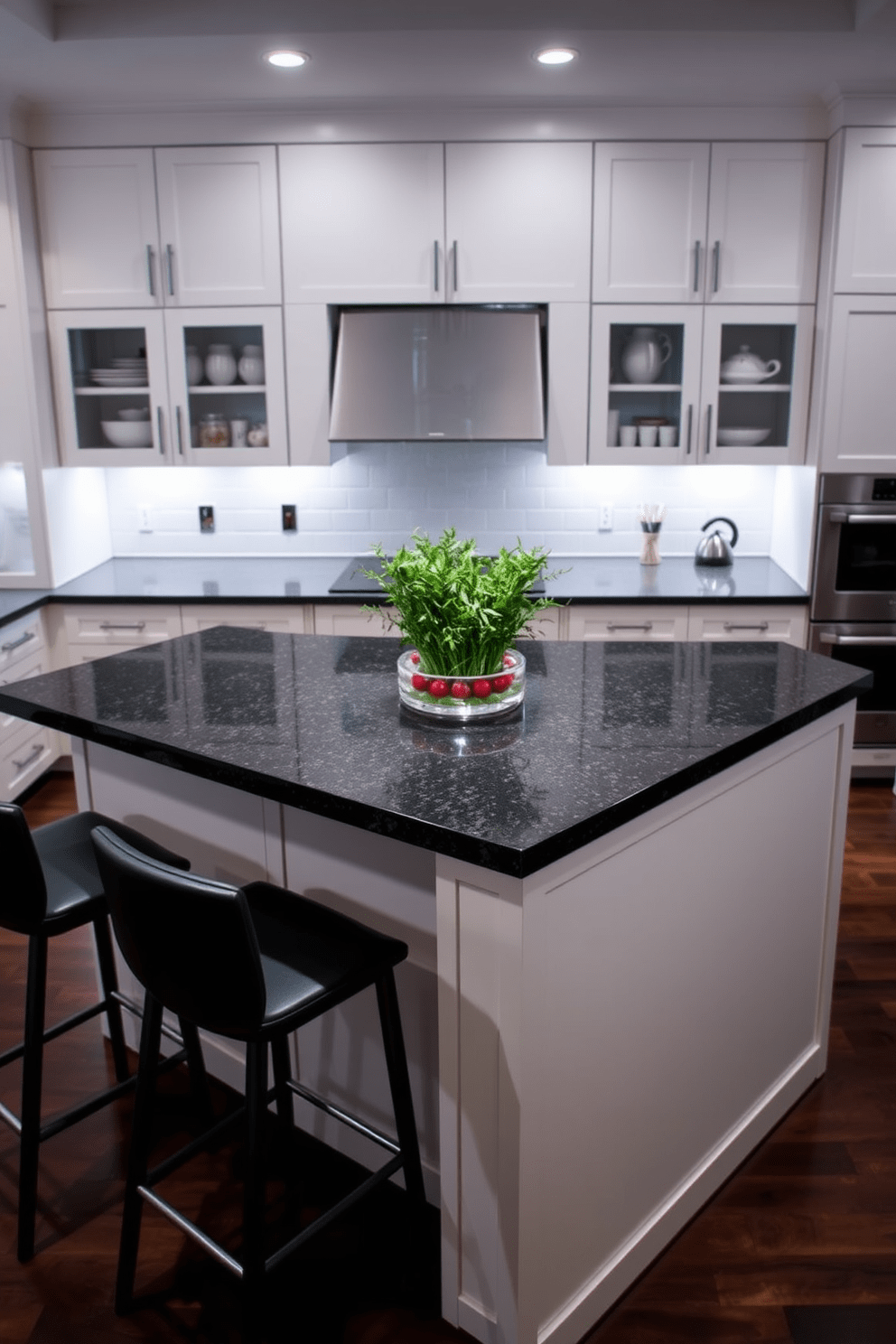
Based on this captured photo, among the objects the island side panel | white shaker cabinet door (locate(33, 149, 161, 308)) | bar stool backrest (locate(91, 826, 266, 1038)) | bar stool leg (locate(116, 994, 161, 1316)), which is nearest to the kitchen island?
the island side panel

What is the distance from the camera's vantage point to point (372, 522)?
4.55 meters

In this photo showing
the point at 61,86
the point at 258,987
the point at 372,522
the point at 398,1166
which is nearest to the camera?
the point at 258,987

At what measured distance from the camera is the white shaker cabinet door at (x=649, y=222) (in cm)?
383

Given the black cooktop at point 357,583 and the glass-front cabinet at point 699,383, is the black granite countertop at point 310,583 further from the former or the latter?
the glass-front cabinet at point 699,383

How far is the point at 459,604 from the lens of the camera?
187 cm

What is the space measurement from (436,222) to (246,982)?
325 centimetres

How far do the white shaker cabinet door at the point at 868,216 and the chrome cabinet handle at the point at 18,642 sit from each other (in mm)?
3244

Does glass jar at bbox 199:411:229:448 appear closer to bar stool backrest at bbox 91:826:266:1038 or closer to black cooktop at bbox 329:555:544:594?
black cooktop at bbox 329:555:544:594

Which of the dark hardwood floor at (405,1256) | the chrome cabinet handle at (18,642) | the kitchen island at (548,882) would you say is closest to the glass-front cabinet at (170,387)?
the chrome cabinet handle at (18,642)

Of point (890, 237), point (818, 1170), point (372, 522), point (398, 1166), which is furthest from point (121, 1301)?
point (890, 237)

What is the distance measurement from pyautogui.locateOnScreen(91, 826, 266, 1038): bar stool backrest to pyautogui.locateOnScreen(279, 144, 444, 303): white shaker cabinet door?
9.58 feet

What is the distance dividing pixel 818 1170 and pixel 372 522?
10.3 ft

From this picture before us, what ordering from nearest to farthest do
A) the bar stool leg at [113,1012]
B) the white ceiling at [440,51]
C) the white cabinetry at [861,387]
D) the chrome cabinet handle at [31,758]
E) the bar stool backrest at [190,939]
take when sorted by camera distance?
1. the bar stool backrest at [190,939]
2. the bar stool leg at [113,1012]
3. the white ceiling at [440,51]
4. the white cabinetry at [861,387]
5. the chrome cabinet handle at [31,758]

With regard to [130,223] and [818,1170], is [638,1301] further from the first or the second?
[130,223]
